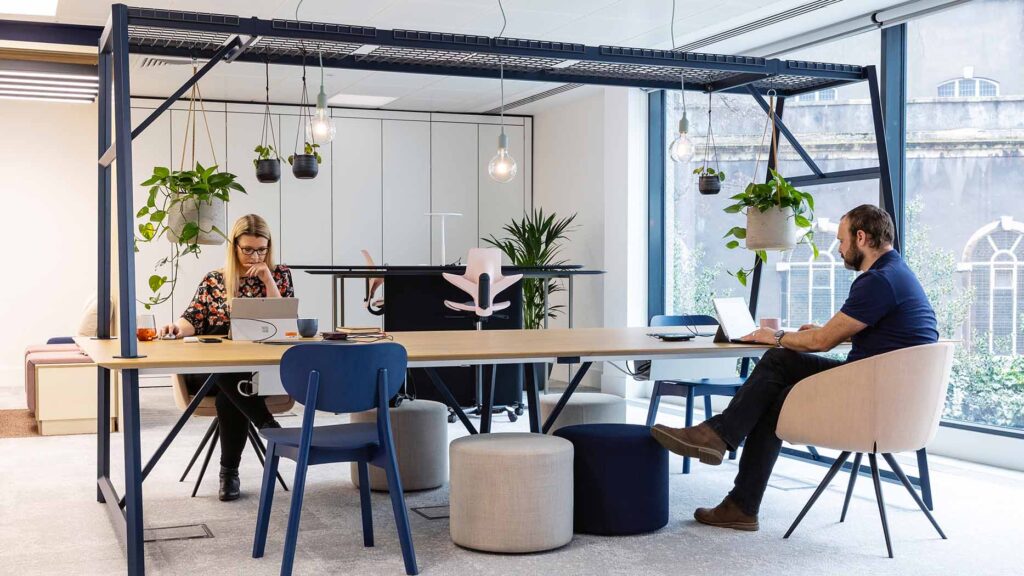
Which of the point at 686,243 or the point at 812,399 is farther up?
the point at 686,243

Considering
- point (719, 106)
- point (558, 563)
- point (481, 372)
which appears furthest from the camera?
point (719, 106)

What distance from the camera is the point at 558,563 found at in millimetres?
3752

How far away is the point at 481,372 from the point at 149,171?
15.1ft

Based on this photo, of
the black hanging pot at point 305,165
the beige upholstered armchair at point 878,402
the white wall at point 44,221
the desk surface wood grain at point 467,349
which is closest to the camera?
the desk surface wood grain at point 467,349

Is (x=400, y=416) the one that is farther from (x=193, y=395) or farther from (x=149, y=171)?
(x=149, y=171)

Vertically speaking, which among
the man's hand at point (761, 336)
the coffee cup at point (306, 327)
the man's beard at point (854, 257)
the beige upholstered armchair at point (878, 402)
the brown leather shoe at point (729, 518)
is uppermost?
the man's beard at point (854, 257)

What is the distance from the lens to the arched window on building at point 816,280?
23.9ft

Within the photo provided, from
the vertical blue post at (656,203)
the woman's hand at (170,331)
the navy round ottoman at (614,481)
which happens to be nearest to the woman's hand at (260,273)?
the woman's hand at (170,331)

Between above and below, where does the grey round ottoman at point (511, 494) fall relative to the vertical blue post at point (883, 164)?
below

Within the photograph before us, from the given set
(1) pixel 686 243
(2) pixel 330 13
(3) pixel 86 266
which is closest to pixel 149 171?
(3) pixel 86 266

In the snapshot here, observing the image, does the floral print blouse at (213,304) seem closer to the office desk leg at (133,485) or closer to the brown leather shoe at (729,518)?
the office desk leg at (133,485)

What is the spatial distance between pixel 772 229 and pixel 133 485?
9.80 ft

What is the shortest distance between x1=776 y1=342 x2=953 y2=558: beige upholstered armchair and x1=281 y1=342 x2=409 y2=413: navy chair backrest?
1.66m

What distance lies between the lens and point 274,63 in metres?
5.06
